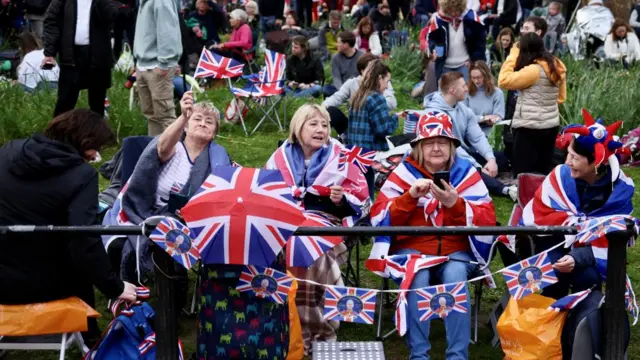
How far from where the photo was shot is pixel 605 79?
10703 millimetres

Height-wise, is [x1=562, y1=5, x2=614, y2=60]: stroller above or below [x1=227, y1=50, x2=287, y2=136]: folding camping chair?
above

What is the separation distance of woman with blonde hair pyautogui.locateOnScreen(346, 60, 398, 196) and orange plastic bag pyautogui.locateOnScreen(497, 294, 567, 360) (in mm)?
3557

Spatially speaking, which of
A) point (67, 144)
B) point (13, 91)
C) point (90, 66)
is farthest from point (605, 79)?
point (67, 144)

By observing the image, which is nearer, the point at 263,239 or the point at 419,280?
the point at 263,239

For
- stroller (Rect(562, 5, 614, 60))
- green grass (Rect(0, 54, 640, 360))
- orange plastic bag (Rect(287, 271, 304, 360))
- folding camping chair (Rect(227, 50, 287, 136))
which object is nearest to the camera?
orange plastic bag (Rect(287, 271, 304, 360))

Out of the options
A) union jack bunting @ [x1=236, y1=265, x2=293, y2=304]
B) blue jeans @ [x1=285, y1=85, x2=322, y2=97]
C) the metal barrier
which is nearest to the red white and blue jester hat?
the metal barrier

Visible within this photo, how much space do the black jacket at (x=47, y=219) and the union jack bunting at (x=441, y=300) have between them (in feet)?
4.52

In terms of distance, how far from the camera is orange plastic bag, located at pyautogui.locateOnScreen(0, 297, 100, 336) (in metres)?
4.43

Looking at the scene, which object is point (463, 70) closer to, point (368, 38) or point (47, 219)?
point (368, 38)

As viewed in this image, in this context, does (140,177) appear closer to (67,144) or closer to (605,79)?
(67,144)

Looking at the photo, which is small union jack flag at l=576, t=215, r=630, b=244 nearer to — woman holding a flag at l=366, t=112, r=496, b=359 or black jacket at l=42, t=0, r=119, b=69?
woman holding a flag at l=366, t=112, r=496, b=359

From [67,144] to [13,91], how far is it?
606 cm

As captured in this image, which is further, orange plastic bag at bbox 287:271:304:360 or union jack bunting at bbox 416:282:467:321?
orange plastic bag at bbox 287:271:304:360

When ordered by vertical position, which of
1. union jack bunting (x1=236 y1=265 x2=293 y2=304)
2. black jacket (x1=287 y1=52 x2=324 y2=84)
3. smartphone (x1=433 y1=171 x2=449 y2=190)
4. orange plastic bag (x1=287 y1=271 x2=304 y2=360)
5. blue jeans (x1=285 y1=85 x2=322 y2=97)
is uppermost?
black jacket (x1=287 y1=52 x2=324 y2=84)
